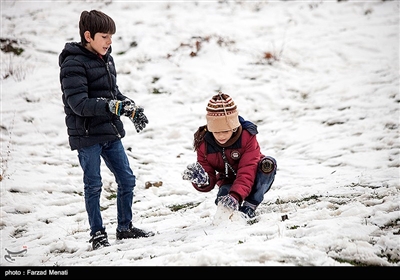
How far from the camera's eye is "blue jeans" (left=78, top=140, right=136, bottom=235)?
3.93m

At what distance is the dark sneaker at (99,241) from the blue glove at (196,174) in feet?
3.35

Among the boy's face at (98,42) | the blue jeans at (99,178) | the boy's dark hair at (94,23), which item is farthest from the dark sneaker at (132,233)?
the boy's dark hair at (94,23)

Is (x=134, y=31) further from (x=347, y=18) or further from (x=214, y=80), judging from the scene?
(x=347, y=18)

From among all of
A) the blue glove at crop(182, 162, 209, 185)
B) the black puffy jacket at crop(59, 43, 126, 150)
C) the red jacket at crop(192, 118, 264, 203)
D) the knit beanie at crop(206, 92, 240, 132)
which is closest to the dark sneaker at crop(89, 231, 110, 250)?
the black puffy jacket at crop(59, 43, 126, 150)

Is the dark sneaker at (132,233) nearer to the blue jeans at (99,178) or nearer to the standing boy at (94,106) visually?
the blue jeans at (99,178)

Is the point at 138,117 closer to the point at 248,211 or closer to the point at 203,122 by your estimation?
the point at 248,211

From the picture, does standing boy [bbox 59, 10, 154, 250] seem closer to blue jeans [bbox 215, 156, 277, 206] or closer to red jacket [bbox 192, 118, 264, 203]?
red jacket [bbox 192, 118, 264, 203]

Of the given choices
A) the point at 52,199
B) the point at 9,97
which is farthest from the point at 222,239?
the point at 9,97

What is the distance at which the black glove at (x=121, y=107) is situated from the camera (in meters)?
3.68

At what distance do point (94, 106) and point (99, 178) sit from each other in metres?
0.78

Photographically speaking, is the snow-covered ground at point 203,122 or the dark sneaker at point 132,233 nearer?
the snow-covered ground at point 203,122

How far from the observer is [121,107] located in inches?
146

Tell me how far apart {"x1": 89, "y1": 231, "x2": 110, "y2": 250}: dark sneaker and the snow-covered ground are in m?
0.09

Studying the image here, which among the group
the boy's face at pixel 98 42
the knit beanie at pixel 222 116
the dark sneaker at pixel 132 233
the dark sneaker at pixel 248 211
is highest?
the boy's face at pixel 98 42
